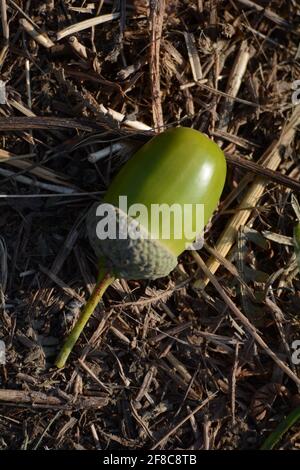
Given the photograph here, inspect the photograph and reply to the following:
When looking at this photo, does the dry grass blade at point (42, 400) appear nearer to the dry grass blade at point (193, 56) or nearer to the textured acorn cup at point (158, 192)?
the textured acorn cup at point (158, 192)

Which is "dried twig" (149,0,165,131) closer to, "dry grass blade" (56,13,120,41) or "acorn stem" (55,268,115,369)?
"dry grass blade" (56,13,120,41)

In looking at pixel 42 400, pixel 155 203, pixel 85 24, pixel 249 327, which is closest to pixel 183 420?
pixel 249 327

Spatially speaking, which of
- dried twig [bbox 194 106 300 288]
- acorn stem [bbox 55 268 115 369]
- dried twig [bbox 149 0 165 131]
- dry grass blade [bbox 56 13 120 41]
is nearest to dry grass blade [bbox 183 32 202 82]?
dried twig [bbox 149 0 165 131]

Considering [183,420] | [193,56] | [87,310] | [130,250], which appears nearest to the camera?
[130,250]

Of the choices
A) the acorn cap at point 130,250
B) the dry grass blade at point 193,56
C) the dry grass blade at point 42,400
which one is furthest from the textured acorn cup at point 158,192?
the dry grass blade at point 42,400

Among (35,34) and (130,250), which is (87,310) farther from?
(35,34)

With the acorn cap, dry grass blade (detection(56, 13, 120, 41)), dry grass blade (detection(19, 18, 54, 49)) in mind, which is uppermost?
dry grass blade (detection(56, 13, 120, 41))

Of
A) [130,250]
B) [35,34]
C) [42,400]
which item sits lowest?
[42,400]

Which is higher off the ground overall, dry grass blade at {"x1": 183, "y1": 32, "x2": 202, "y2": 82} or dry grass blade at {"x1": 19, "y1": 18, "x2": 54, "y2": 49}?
dry grass blade at {"x1": 183, "y1": 32, "x2": 202, "y2": 82}
